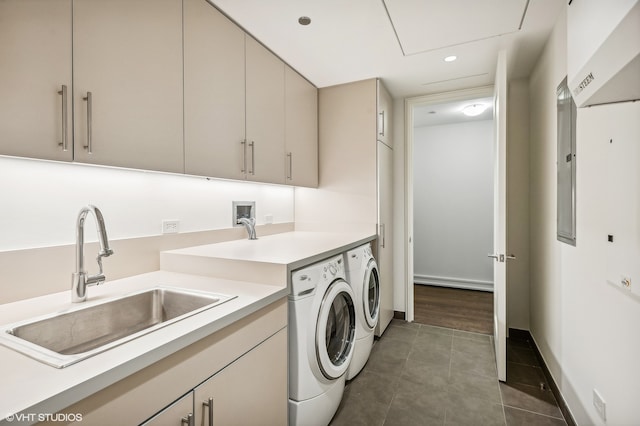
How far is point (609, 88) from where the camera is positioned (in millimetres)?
747

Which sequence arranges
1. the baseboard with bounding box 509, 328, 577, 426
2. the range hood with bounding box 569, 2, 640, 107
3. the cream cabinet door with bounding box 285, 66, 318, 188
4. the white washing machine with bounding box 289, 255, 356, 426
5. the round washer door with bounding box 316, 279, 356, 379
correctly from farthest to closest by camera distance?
the cream cabinet door with bounding box 285, 66, 318, 188 → the baseboard with bounding box 509, 328, 577, 426 → the round washer door with bounding box 316, 279, 356, 379 → the white washing machine with bounding box 289, 255, 356, 426 → the range hood with bounding box 569, 2, 640, 107

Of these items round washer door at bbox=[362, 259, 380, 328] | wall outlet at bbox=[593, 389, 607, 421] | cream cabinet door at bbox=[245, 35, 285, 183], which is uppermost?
cream cabinet door at bbox=[245, 35, 285, 183]

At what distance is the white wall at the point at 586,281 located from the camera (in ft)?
3.61

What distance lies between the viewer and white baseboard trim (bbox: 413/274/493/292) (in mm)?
4137

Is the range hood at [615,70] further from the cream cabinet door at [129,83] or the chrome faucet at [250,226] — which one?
the chrome faucet at [250,226]

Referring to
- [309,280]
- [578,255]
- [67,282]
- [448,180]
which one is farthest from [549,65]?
[67,282]

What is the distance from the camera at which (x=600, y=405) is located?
1.28 meters

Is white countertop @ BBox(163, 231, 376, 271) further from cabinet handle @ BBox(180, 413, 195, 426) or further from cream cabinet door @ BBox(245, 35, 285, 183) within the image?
cabinet handle @ BBox(180, 413, 195, 426)

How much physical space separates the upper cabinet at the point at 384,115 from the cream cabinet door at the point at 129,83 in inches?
65.9

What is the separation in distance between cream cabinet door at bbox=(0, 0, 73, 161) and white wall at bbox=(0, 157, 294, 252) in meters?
0.28

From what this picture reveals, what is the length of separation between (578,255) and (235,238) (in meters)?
2.07

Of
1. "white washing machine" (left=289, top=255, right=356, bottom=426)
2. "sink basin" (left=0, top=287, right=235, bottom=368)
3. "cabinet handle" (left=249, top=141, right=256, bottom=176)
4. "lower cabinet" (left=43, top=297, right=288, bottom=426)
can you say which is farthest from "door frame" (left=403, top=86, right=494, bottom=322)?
"sink basin" (left=0, top=287, right=235, bottom=368)

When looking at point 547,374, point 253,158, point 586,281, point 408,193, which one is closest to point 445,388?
point 547,374

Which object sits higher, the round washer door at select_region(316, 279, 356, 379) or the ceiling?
the ceiling
